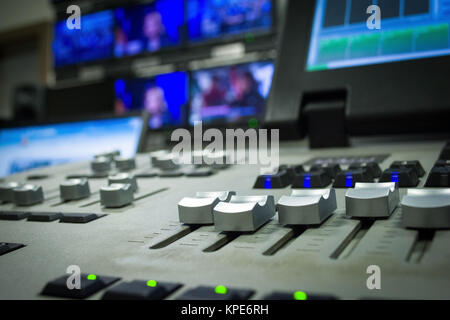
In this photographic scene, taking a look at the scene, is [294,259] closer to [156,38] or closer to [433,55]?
[433,55]

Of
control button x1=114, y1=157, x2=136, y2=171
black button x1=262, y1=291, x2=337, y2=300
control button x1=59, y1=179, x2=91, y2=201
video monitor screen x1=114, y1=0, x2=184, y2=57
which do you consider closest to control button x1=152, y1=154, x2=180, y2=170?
control button x1=114, y1=157, x2=136, y2=171

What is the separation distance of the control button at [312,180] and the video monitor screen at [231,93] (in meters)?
1.03

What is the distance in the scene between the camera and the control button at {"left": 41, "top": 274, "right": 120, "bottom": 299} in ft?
0.92

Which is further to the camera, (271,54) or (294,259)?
(271,54)

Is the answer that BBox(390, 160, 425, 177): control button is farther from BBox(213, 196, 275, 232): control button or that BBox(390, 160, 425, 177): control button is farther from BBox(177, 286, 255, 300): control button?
BBox(177, 286, 255, 300): control button

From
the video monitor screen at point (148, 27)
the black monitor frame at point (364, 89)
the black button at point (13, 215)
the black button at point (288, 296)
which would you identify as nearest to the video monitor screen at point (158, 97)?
the video monitor screen at point (148, 27)

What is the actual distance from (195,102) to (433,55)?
103cm

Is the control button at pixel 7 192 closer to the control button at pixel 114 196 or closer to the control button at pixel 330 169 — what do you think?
the control button at pixel 114 196

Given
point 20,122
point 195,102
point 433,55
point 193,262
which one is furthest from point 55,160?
point 193,262

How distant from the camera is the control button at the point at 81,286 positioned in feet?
0.92

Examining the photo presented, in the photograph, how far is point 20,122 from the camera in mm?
1671

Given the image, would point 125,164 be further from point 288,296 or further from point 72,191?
point 288,296

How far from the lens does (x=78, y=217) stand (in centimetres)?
48

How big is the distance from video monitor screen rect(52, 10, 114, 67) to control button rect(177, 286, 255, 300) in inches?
76.1
